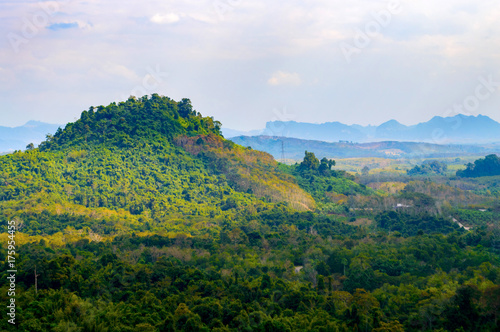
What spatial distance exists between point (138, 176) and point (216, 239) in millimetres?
24108

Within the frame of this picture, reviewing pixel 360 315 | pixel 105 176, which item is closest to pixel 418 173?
pixel 105 176

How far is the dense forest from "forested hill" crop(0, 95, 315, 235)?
0.22 metres

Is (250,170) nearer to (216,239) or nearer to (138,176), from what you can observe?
(138,176)

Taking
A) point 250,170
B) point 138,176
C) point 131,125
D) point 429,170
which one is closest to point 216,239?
point 138,176

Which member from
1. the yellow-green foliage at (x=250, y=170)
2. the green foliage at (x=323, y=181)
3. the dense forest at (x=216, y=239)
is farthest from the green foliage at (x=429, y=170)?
the yellow-green foliage at (x=250, y=170)

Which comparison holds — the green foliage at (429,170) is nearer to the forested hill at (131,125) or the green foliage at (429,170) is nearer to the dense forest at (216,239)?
the dense forest at (216,239)

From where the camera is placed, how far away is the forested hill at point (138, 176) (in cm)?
5009

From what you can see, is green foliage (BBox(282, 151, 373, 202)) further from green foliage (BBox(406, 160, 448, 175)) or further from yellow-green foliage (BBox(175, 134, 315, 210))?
green foliage (BBox(406, 160, 448, 175))

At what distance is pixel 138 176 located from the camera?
6312cm

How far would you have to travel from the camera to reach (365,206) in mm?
58406

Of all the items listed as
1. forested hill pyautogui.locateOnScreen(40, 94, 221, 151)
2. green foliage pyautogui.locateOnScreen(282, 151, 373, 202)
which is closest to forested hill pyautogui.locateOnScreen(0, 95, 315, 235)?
forested hill pyautogui.locateOnScreen(40, 94, 221, 151)

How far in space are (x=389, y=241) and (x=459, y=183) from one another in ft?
160

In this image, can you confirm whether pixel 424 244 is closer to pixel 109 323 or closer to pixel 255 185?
pixel 109 323

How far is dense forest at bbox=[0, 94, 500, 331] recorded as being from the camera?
23.4 meters
